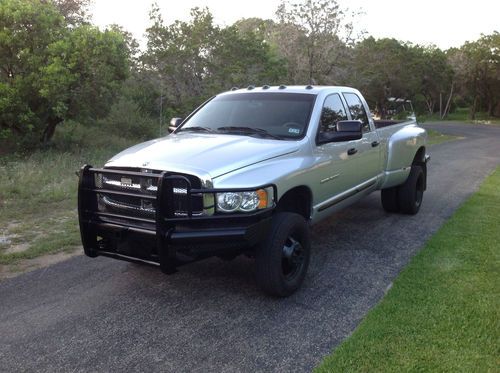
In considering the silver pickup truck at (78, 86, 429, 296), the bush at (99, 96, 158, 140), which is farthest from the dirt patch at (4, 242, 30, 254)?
the bush at (99, 96, 158, 140)

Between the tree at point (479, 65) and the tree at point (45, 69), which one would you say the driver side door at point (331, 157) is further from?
the tree at point (479, 65)

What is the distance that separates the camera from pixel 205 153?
4262 mm

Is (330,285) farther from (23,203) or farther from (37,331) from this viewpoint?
(23,203)

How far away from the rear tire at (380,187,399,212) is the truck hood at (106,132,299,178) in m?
3.30

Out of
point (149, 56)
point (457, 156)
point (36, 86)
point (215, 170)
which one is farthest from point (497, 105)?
point (215, 170)

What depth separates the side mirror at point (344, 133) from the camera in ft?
16.3

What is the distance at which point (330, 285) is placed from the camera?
4738 mm

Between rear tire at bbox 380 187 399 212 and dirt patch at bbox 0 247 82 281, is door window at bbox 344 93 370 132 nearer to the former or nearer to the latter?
rear tire at bbox 380 187 399 212

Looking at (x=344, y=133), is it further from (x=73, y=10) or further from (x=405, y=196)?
(x=73, y=10)

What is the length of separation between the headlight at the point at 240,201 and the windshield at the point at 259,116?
3.54 ft

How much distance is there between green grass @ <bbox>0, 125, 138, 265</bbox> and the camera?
5883 millimetres

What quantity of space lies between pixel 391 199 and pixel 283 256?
3725mm

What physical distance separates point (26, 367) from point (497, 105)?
200ft

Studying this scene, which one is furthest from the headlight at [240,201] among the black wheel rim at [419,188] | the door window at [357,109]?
the black wheel rim at [419,188]
